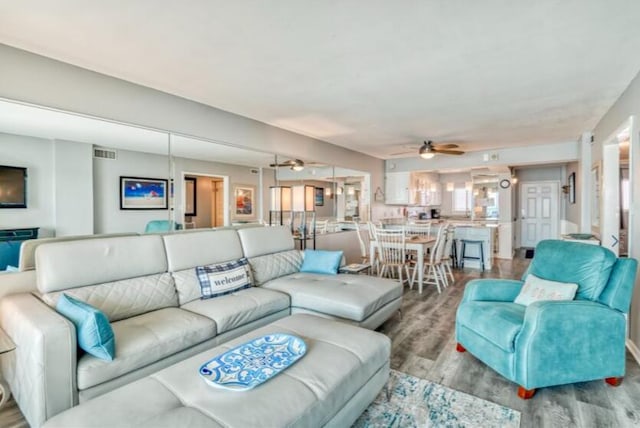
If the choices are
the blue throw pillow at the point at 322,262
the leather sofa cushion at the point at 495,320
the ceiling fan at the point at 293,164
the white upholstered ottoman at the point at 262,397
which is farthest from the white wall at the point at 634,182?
the ceiling fan at the point at 293,164

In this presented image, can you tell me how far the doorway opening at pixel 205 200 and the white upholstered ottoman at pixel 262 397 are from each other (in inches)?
79.2

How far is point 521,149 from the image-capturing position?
5.98 meters

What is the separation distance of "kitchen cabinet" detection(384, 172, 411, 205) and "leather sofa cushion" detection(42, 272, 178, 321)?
18.5 ft

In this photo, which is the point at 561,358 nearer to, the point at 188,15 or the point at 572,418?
the point at 572,418

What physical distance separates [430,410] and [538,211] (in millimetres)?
8544

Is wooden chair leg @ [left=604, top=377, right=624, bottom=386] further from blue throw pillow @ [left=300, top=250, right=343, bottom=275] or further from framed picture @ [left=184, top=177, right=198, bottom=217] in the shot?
framed picture @ [left=184, top=177, right=198, bottom=217]

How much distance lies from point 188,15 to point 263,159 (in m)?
2.60

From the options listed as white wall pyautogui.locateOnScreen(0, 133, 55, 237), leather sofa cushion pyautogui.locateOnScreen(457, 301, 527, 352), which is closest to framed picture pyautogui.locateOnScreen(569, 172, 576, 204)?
leather sofa cushion pyautogui.locateOnScreen(457, 301, 527, 352)

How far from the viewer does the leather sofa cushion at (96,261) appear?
2.22m

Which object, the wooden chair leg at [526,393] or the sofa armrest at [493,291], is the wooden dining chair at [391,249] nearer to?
the sofa armrest at [493,291]

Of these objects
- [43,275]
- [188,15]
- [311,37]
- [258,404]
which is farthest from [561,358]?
[43,275]

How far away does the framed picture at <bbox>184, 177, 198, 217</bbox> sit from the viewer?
3514 millimetres

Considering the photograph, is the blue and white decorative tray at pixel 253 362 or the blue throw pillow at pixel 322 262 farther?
the blue throw pillow at pixel 322 262

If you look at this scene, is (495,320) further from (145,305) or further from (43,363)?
(43,363)
